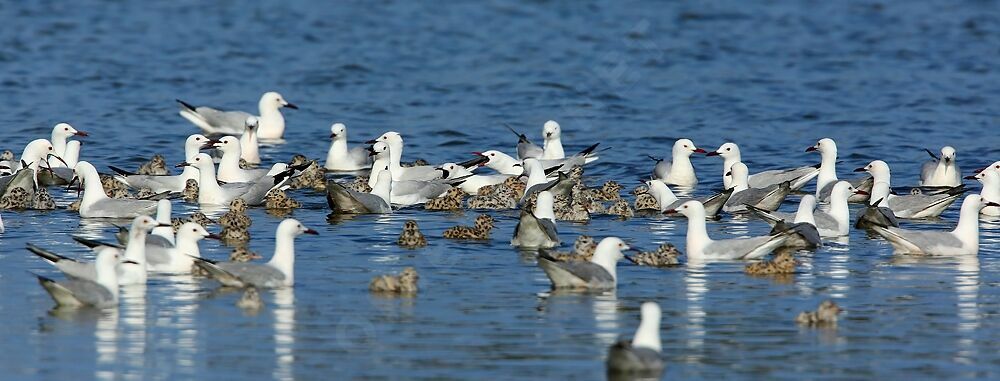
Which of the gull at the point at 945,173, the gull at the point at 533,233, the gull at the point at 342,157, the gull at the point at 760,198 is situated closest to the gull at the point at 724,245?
the gull at the point at 533,233

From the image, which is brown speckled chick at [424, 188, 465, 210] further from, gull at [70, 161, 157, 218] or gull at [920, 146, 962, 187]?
gull at [920, 146, 962, 187]

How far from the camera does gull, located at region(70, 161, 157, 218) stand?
19.6 m

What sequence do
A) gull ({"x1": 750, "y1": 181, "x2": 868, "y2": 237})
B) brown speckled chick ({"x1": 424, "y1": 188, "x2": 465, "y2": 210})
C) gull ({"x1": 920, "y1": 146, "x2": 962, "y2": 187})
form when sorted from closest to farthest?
gull ({"x1": 750, "y1": 181, "x2": 868, "y2": 237}), brown speckled chick ({"x1": 424, "y1": 188, "x2": 465, "y2": 210}), gull ({"x1": 920, "y1": 146, "x2": 962, "y2": 187})

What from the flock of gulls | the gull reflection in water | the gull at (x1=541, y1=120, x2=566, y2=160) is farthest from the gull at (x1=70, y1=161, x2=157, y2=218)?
the gull at (x1=541, y1=120, x2=566, y2=160)

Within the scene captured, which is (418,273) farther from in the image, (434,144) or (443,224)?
(434,144)

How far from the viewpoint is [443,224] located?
64.2 feet

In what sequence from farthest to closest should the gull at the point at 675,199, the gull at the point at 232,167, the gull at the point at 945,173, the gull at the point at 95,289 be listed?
the gull at the point at 232,167 < the gull at the point at 945,173 < the gull at the point at 675,199 < the gull at the point at 95,289

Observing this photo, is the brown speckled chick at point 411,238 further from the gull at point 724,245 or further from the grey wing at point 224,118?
the grey wing at point 224,118

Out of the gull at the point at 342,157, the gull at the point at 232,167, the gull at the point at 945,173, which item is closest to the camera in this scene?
the gull at the point at 945,173

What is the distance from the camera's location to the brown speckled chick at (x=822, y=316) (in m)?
13.2

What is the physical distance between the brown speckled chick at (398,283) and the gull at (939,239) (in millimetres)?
5086

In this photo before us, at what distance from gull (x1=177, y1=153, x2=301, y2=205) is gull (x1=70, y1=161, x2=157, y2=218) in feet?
4.80

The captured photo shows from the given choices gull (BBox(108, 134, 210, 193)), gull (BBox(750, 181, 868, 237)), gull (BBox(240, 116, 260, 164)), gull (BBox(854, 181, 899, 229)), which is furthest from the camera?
gull (BBox(240, 116, 260, 164))

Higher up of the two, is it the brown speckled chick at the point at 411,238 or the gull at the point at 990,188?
the gull at the point at 990,188
